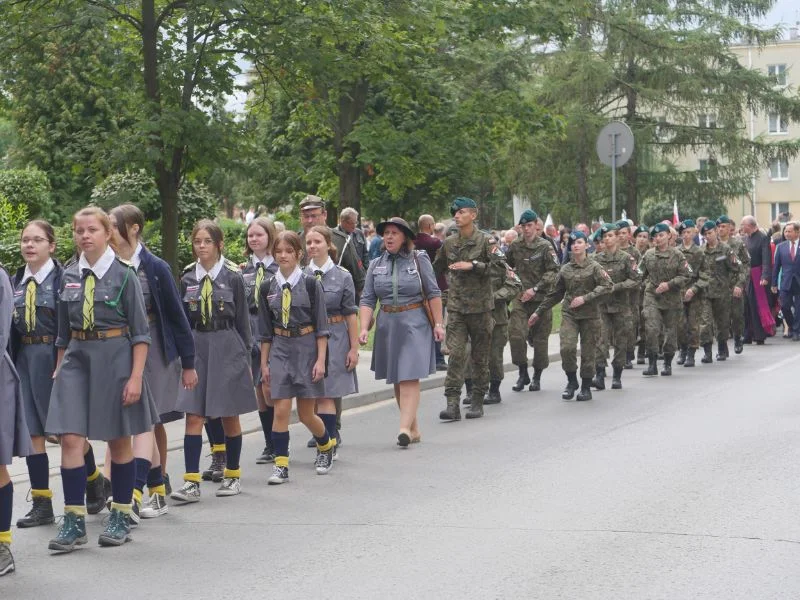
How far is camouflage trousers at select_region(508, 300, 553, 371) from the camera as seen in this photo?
15.4 meters

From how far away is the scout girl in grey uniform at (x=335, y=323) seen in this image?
10297 millimetres

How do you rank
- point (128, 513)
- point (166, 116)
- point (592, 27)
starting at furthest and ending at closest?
point (592, 27)
point (166, 116)
point (128, 513)

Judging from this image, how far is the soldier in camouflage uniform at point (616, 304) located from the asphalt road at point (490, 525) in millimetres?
3219

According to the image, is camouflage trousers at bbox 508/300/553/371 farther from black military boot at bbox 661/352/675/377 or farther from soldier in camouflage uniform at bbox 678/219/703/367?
soldier in camouflage uniform at bbox 678/219/703/367

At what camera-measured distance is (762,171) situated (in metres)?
42.3

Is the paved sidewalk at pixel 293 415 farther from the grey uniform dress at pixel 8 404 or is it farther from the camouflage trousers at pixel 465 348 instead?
the grey uniform dress at pixel 8 404

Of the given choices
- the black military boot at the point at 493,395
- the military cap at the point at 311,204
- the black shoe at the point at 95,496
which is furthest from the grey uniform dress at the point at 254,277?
the black military boot at the point at 493,395

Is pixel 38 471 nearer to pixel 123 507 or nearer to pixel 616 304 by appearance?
pixel 123 507

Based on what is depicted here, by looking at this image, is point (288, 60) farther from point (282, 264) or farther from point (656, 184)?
point (656, 184)

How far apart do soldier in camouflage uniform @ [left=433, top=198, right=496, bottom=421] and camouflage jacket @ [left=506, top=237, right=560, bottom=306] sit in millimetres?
2336

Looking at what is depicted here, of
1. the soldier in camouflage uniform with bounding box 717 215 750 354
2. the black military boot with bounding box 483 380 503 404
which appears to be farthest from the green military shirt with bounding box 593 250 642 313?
the soldier in camouflage uniform with bounding box 717 215 750 354

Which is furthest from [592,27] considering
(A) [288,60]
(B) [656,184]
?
(A) [288,60]

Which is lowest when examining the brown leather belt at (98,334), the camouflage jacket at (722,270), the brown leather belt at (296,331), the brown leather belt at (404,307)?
the brown leather belt at (296,331)

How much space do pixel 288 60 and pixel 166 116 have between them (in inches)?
68.6
